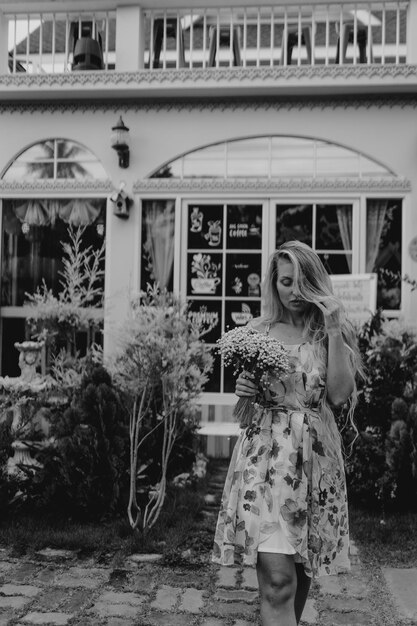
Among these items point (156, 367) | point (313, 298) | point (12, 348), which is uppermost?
point (313, 298)

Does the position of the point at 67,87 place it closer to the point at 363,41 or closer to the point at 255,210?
the point at 255,210

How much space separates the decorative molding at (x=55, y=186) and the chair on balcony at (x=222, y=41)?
1964 millimetres

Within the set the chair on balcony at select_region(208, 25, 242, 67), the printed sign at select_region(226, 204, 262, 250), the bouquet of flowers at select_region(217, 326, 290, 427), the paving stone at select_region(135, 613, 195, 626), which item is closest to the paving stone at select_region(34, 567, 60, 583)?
the paving stone at select_region(135, 613, 195, 626)

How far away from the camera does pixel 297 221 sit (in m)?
8.09

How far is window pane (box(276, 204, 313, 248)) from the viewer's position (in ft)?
26.5

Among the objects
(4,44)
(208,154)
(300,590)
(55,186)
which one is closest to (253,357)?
(300,590)

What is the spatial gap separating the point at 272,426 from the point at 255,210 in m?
5.63

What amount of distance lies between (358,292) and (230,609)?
4.49 m

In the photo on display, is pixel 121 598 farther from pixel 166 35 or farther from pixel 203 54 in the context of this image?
pixel 166 35

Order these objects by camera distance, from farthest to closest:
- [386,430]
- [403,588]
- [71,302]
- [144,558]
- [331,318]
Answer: [71,302], [386,430], [144,558], [403,588], [331,318]

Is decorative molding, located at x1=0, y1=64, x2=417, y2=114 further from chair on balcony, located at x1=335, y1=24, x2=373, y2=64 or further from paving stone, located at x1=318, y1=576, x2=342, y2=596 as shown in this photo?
paving stone, located at x1=318, y1=576, x2=342, y2=596

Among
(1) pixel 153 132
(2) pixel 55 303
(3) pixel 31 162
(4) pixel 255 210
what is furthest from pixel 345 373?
(3) pixel 31 162

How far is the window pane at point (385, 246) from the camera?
792 cm

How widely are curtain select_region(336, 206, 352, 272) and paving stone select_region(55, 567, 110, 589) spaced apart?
5061mm
